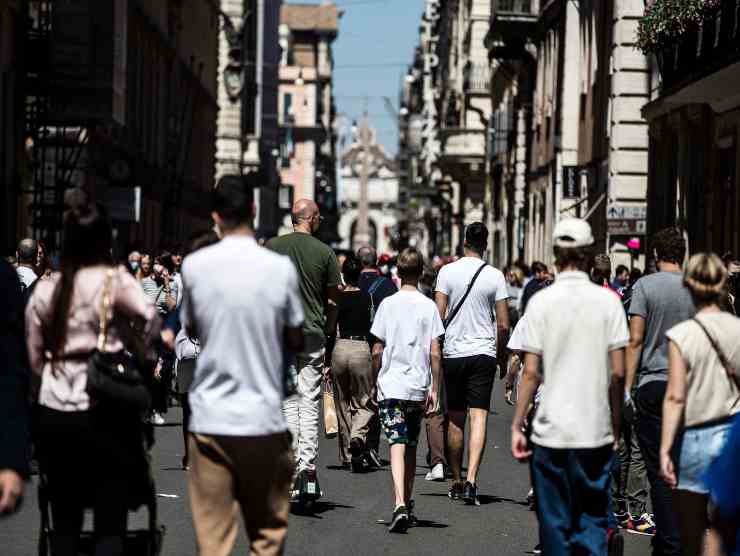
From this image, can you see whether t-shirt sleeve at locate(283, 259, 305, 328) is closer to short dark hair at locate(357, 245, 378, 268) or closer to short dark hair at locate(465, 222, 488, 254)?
short dark hair at locate(465, 222, 488, 254)

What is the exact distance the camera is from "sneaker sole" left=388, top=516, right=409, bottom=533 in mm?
10641

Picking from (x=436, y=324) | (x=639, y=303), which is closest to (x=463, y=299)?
(x=436, y=324)

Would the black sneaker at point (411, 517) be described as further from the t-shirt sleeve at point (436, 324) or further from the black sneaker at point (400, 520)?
the t-shirt sleeve at point (436, 324)

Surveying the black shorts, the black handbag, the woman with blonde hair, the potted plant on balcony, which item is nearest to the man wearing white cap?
the woman with blonde hair

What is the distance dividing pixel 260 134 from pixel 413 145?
7959cm

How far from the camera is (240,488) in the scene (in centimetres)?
658

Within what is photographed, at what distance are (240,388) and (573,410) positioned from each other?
1756 mm

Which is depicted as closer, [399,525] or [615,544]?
[615,544]

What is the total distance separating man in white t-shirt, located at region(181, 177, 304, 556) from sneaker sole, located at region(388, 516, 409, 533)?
4.04m

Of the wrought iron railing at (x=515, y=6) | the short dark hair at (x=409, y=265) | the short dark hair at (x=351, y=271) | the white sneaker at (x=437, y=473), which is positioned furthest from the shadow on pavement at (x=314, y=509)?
the wrought iron railing at (x=515, y=6)

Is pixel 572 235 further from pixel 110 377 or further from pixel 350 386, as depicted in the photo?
pixel 350 386

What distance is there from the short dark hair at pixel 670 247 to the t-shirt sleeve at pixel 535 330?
1.82 m

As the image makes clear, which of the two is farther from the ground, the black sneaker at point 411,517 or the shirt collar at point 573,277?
the shirt collar at point 573,277

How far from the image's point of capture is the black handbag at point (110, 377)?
6.41m
